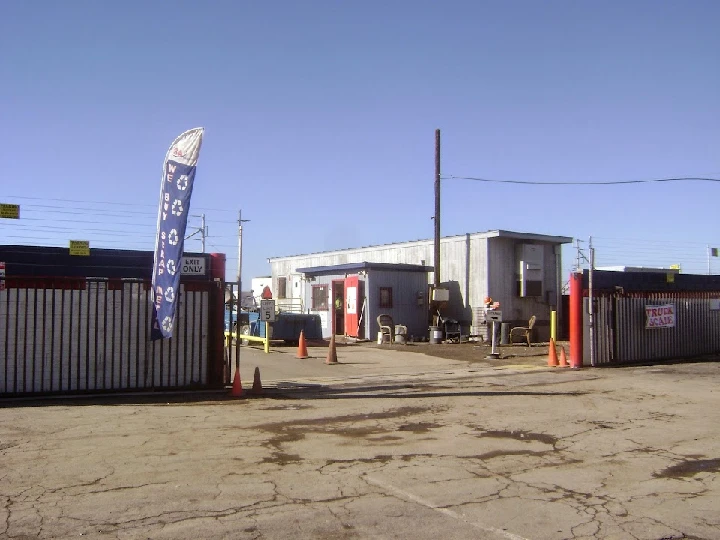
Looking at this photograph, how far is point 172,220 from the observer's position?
473 inches

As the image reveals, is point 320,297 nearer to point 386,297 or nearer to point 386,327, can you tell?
point 386,297

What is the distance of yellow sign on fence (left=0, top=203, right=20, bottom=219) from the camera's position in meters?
13.1

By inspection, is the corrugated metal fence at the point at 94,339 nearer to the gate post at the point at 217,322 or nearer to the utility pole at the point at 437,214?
the gate post at the point at 217,322

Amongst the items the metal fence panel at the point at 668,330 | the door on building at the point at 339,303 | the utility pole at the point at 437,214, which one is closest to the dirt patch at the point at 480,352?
the metal fence panel at the point at 668,330

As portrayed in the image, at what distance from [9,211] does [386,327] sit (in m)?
15.3

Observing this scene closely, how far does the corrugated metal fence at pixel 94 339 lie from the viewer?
11922 millimetres

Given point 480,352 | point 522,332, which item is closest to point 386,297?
point 522,332

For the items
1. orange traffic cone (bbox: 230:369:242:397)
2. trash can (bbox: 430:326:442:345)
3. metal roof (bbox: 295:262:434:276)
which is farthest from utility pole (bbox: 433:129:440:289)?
orange traffic cone (bbox: 230:369:242:397)

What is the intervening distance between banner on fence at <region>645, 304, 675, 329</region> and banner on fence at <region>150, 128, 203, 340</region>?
13.8m

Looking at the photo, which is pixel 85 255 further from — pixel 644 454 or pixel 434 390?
pixel 644 454

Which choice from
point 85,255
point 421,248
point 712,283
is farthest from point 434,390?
point 421,248

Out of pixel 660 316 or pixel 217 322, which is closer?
pixel 217 322

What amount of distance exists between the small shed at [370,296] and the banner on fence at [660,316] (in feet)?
32.8

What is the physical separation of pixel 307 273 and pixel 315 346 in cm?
746
